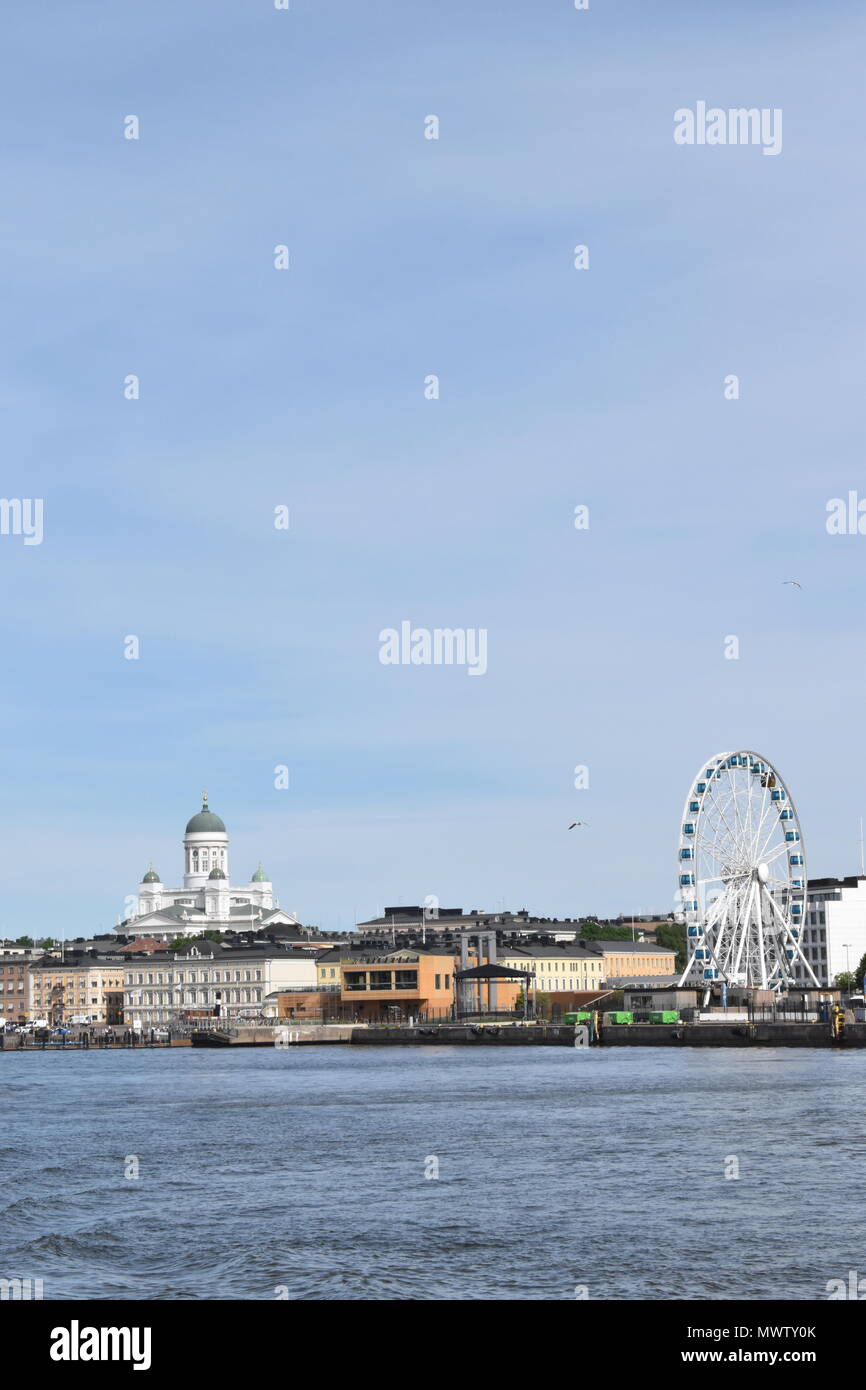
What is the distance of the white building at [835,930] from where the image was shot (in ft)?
563

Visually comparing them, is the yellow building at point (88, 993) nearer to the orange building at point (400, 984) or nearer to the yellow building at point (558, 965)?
the orange building at point (400, 984)

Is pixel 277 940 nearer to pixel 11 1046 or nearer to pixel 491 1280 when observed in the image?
pixel 11 1046

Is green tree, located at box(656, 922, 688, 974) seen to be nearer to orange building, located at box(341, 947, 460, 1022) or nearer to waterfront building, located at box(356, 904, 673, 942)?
waterfront building, located at box(356, 904, 673, 942)

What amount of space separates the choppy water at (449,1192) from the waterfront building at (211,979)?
108 meters

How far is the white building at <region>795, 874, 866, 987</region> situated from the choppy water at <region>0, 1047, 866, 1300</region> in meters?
103

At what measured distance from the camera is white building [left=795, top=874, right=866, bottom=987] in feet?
563

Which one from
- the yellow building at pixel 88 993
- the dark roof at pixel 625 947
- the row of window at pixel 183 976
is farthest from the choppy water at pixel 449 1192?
the yellow building at pixel 88 993

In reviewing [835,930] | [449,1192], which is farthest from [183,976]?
[449,1192]

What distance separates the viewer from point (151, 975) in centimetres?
19212

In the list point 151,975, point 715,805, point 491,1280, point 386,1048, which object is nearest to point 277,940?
point 151,975

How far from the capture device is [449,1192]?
35688 millimetres

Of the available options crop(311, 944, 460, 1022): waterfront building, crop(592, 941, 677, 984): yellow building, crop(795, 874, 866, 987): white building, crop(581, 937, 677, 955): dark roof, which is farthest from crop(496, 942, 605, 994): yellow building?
crop(795, 874, 866, 987): white building

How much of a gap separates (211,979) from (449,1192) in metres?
153
